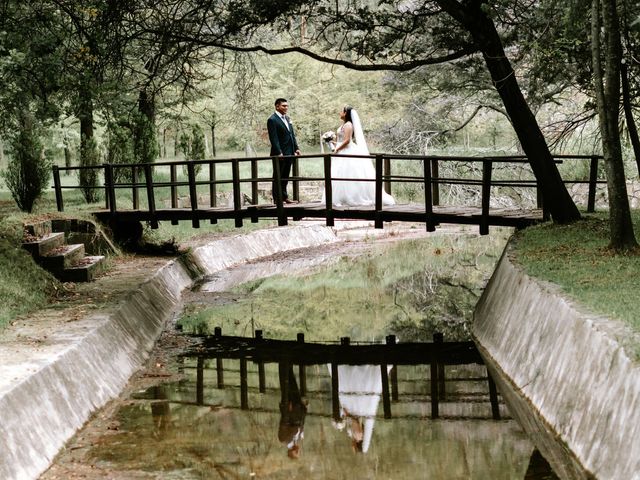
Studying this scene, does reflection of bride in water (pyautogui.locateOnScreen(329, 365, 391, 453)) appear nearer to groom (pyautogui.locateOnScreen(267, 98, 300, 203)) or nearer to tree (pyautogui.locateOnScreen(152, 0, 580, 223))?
tree (pyautogui.locateOnScreen(152, 0, 580, 223))

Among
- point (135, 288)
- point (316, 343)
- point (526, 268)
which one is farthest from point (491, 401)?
point (135, 288)

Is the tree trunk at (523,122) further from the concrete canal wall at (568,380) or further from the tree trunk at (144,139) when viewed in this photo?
the tree trunk at (144,139)

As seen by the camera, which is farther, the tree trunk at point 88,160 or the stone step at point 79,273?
the tree trunk at point 88,160

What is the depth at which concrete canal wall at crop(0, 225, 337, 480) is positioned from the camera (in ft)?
32.1

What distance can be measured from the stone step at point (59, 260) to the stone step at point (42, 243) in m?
0.10

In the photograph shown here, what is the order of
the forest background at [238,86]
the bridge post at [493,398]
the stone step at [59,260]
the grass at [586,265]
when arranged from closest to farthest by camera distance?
the grass at [586,265], the bridge post at [493,398], the stone step at [59,260], the forest background at [238,86]

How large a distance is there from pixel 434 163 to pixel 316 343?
20.4 feet

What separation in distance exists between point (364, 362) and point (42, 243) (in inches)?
254

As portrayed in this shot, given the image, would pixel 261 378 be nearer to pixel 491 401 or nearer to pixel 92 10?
pixel 491 401

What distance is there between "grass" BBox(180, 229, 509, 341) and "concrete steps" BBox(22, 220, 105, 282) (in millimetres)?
1889

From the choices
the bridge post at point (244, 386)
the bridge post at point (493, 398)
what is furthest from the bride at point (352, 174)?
the bridge post at point (493, 398)

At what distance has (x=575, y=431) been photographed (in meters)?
10.2

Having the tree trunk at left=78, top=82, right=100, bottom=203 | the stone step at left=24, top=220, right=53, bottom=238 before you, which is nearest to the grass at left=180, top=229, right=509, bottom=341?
the stone step at left=24, top=220, right=53, bottom=238

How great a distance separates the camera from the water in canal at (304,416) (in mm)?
10242
